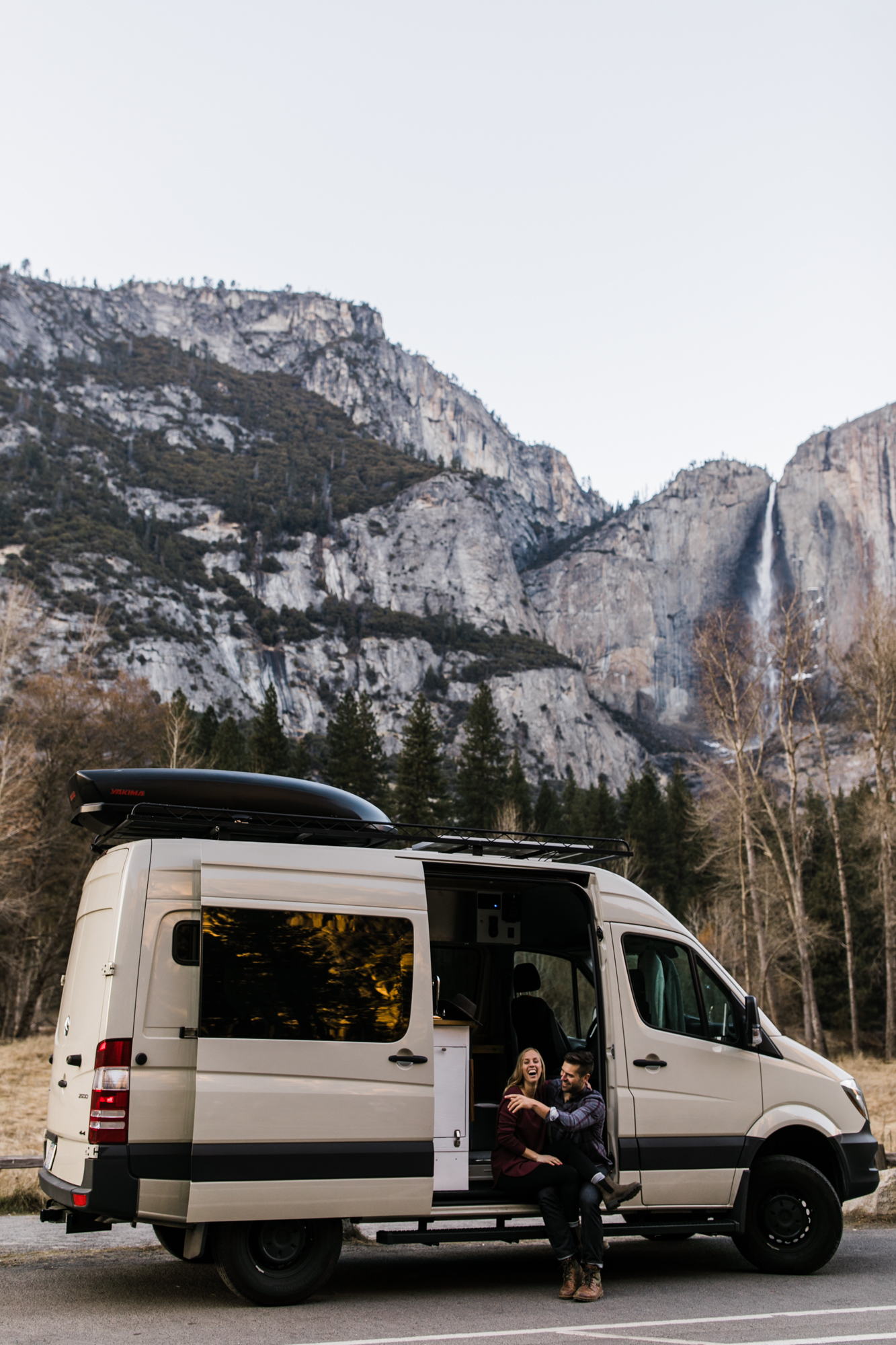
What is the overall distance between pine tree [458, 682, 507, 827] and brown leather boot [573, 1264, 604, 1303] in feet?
228

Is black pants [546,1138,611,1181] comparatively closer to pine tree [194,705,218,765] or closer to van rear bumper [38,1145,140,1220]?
van rear bumper [38,1145,140,1220]

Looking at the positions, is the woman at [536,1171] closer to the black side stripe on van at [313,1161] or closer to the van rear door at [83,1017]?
the black side stripe on van at [313,1161]

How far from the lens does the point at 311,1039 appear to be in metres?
6.57

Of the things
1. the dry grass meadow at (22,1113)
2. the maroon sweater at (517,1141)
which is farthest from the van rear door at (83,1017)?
the dry grass meadow at (22,1113)

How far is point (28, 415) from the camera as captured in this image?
16238cm

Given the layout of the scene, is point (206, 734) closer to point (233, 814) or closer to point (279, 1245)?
point (233, 814)

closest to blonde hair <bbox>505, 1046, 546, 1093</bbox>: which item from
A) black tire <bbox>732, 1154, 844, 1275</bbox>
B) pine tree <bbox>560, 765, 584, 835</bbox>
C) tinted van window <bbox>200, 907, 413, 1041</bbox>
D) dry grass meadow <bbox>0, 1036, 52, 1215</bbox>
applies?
tinted van window <bbox>200, 907, 413, 1041</bbox>

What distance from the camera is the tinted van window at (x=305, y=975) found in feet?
21.1

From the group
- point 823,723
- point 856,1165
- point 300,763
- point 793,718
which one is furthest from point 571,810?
point 856,1165

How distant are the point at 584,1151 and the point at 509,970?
2.26 m

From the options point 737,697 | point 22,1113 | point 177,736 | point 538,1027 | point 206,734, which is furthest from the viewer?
point 206,734

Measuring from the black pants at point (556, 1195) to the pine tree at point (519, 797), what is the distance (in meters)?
62.8

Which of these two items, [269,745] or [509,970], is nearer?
[509,970]

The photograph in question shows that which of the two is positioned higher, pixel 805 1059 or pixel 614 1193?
pixel 805 1059
